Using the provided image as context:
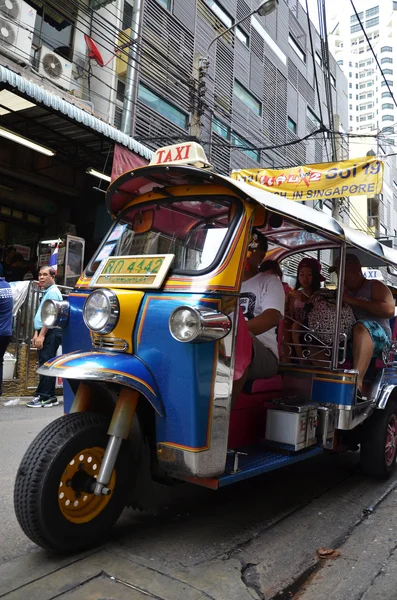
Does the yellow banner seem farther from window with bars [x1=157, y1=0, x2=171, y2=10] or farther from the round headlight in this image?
window with bars [x1=157, y1=0, x2=171, y2=10]

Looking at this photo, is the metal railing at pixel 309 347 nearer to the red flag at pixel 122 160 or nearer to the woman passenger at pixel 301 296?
the woman passenger at pixel 301 296

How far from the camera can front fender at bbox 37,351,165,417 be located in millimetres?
→ 2473

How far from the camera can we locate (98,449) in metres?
2.63

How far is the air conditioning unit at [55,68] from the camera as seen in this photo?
10859 millimetres

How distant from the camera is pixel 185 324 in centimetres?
253

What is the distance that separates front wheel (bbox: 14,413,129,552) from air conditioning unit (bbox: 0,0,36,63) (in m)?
9.64

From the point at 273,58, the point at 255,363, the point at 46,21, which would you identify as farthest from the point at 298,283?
the point at 273,58

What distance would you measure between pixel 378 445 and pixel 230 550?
206cm

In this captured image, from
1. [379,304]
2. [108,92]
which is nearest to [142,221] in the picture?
[379,304]

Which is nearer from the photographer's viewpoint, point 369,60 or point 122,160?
point 122,160

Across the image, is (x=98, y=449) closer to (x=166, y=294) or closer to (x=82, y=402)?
(x=82, y=402)

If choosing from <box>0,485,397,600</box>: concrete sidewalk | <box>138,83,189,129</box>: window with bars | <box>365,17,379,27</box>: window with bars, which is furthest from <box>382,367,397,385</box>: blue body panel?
<box>365,17,379,27</box>: window with bars

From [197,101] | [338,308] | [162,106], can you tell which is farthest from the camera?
[162,106]

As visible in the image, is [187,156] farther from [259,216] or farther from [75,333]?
[75,333]
